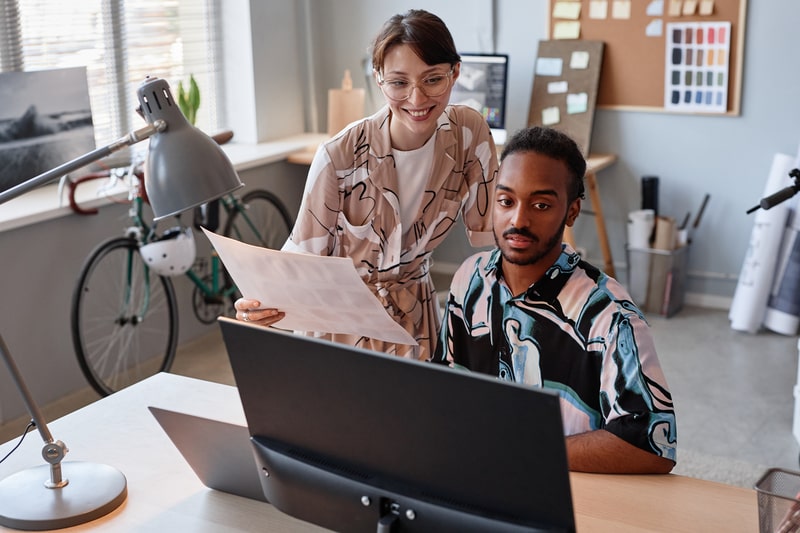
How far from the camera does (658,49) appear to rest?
14.6 ft

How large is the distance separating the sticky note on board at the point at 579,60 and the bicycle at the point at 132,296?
1.74m

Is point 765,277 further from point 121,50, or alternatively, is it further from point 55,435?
point 55,435

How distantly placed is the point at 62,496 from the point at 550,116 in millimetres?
3634

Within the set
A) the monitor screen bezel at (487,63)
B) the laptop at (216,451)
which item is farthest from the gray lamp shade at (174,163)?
the monitor screen bezel at (487,63)

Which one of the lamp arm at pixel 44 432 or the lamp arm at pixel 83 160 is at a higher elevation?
the lamp arm at pixel 83 160

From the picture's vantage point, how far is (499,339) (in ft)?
5.41

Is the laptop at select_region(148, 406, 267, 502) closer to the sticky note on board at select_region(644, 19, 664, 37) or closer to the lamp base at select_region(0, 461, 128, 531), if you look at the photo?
the lamp base at select_region(0, 461, 128, 531)

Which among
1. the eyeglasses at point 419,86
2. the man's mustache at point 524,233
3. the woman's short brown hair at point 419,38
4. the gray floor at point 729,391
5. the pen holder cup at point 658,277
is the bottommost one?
the gray floor at point 729,391

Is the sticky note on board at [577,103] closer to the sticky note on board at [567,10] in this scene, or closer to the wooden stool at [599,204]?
the wooden stool at [599,204]

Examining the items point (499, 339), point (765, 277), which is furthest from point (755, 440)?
point (499, 339)

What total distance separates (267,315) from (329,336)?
370 mm

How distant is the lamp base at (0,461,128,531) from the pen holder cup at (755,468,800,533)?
36.4 inches

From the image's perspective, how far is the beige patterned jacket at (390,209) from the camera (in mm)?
2025

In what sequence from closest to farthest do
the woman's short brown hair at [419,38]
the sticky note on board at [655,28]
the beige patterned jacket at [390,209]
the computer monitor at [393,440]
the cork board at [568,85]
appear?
the computer monitor at [393,440]
the woman's short brown hair at [419,38]
the beige patterned jacket at [390,209]
the sticky note on board at [655,28]
the cork board at [568,85]
